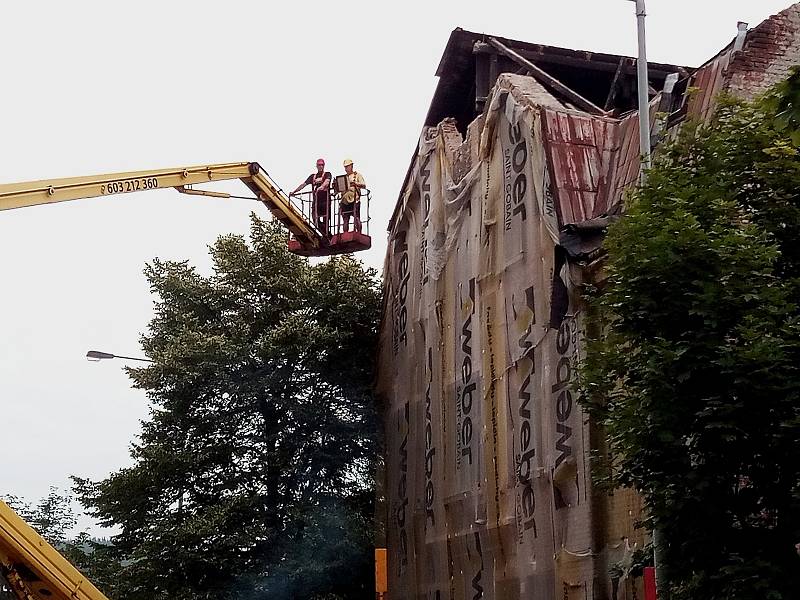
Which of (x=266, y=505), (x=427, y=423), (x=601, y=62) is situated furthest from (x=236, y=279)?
(x=601, y=62)

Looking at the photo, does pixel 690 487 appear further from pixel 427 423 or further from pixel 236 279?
pixel 236 279

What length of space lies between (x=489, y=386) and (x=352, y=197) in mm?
8887

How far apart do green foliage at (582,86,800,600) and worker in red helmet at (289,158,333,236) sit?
18.1m

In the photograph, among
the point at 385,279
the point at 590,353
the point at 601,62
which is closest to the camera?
the point at 590,353

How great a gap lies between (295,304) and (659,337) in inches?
823

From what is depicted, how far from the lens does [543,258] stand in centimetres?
2086

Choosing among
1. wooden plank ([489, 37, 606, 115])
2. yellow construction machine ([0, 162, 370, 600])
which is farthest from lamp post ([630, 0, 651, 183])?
yellow construction machine ([0, 162, 370, 600])

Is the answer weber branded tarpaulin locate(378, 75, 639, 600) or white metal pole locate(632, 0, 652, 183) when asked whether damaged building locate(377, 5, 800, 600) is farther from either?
white metal pole locate(632, 0, 652, 183)

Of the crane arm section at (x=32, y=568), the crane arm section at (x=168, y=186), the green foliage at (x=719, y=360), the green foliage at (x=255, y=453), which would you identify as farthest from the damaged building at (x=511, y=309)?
the crane arm section at (x=32, y=568)

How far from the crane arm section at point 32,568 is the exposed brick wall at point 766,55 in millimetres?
14100

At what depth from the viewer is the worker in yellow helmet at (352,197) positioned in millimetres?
30078

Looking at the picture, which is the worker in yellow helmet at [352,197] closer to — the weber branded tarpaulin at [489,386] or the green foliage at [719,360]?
the weber branded tarpaulin at [489,386]

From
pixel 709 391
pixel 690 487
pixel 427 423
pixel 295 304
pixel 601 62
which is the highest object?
pixel 601 62

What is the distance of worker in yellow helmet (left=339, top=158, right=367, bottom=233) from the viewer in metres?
30.1
